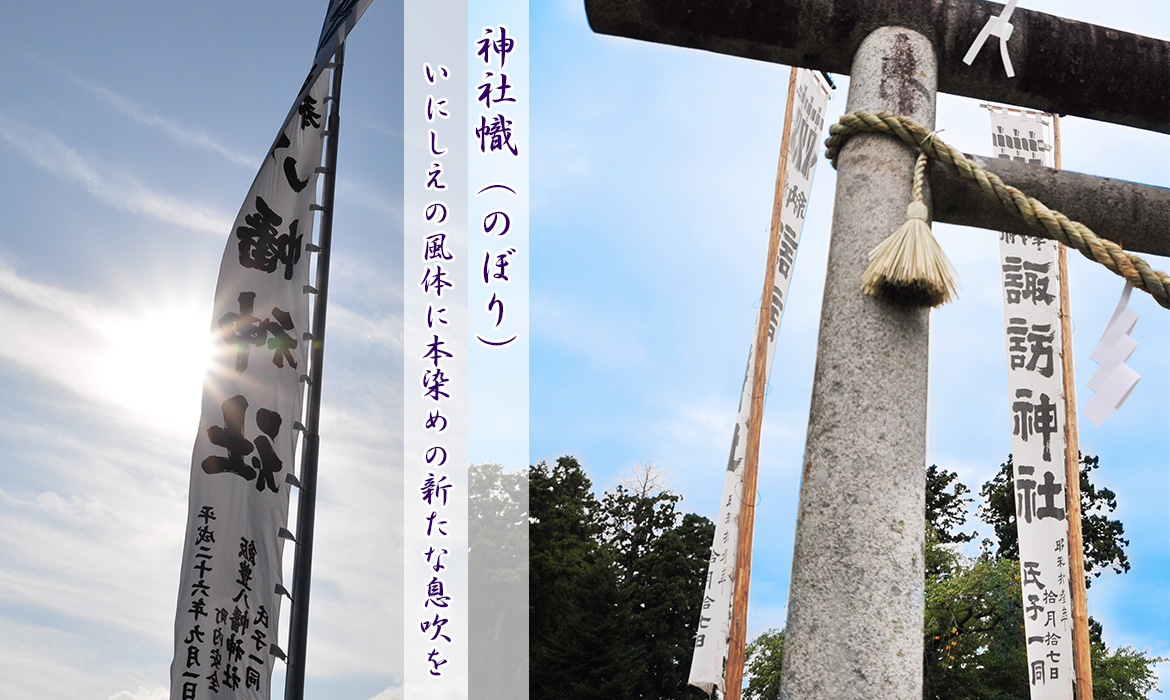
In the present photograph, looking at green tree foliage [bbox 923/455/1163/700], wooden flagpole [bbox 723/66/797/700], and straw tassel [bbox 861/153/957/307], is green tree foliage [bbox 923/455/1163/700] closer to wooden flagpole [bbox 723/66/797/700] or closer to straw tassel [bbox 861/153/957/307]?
wooden flagpole [bbox 723/66/797/700]

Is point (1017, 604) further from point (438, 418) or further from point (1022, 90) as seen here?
point (1022, 90)

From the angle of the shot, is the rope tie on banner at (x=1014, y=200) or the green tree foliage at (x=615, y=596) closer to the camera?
the rope tie on banner at (x=1014, y=200)

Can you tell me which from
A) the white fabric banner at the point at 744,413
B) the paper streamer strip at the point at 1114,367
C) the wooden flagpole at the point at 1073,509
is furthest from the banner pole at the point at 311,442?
the wooden flagpole at the point at 1073,509

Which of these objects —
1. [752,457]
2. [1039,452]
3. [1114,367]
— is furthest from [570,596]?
[1114,367]

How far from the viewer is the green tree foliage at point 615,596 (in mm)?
19125

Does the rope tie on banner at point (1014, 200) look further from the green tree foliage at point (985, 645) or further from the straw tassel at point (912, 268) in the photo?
the green tree foliage at point (985, 645)

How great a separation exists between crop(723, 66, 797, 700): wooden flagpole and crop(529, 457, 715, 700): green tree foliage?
38.2ft

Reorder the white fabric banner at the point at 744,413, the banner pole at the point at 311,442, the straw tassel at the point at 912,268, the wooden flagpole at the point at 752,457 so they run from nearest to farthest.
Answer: the straw tassel at the point at 912,268, the banner pole at the point at 311,442, the white fabric banner at the point at 744,413, the wooden flagpole at the point at 752,457

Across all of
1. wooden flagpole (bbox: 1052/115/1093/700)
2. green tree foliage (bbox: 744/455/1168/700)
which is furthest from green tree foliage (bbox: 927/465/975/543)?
wooden flagpole (bbox: 1052/115/1093/700)

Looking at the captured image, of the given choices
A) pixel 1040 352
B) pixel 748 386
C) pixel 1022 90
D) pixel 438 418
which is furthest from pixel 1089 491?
pixel 1022 90

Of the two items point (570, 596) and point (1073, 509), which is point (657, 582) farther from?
point (1073, 509)

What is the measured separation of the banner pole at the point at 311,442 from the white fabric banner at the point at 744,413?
Result: 440 cm

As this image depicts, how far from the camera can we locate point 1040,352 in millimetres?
8203

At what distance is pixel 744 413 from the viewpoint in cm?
821
